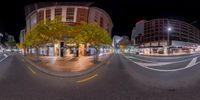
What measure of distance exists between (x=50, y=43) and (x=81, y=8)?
10.4 meters

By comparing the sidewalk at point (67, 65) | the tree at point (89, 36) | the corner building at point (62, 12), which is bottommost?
the sidewalk at point (67, 65)

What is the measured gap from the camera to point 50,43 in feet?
136

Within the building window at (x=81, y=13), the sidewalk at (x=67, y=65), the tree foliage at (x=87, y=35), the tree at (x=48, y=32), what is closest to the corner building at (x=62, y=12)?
the building window at (x=81, y=13)

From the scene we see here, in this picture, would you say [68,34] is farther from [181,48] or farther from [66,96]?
[181,48]

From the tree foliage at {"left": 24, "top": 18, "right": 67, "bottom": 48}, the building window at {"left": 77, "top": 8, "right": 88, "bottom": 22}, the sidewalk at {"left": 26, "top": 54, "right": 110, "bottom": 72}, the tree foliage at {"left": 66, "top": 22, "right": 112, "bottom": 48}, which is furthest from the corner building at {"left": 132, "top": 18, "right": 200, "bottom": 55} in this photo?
the sidewalk at {"left": 26, "top": 54, "right": 110, "bottom": 72}

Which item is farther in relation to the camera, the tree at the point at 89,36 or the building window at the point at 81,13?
the tree at the point at 89,36

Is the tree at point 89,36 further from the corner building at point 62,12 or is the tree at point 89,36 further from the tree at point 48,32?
the tree at point 48,32

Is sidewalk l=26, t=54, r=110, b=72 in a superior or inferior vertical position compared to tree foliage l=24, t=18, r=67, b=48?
inferior

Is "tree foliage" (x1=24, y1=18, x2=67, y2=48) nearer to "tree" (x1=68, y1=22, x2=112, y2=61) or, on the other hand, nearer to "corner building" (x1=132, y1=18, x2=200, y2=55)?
"tree" (x1=68, y1=22, x2=112, y2=61)

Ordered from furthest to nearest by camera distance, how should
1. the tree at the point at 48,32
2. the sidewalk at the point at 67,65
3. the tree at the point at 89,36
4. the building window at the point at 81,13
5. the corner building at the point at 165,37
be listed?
the corner building at the point at 165,37 < the tree at the point at 48,32 < the tree at the point at 89,36 < the building window at the point at 81,13 < the sidewalk at the point at 67,65

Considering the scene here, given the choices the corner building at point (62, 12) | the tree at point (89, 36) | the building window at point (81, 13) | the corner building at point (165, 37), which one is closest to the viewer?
the corner building at point (62, 12)

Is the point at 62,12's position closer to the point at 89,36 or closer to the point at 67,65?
the point at 89,36

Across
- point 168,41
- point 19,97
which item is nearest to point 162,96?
point 19,97

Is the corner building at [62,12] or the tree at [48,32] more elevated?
the corner building at [62,12]
